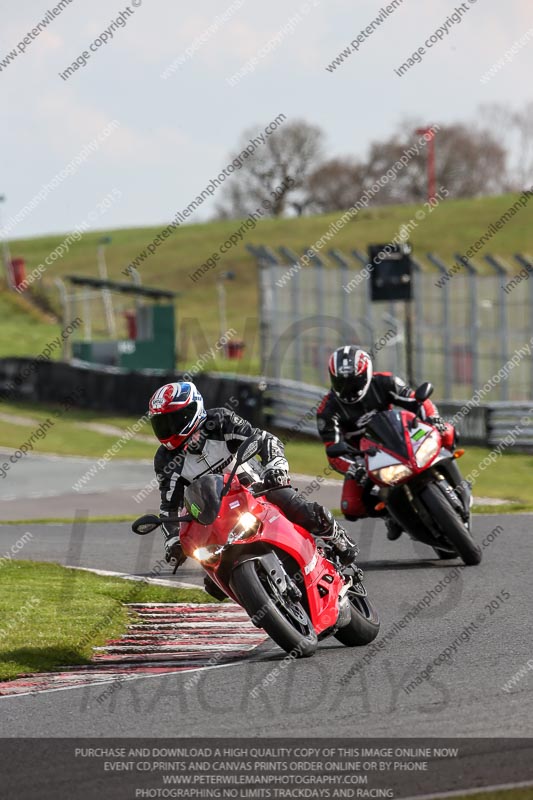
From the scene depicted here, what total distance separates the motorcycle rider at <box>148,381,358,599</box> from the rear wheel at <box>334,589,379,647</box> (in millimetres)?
278

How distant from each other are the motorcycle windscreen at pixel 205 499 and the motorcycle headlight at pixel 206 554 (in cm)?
14

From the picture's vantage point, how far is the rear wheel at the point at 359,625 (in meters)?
8.20

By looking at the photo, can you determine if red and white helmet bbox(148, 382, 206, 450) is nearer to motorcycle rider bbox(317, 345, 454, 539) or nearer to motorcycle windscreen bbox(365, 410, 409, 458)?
motorcycle windscreen bbox(365, 410, 409, 458)

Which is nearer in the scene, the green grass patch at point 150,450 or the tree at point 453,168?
the green grass patch at point 150,450

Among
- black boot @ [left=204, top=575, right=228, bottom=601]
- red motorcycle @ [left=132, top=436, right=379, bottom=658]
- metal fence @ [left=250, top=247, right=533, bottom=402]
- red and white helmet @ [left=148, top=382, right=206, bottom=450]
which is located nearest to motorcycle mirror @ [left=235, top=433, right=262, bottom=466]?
red motorcycle @ [left=132, top=436, right=379, bottom=658]

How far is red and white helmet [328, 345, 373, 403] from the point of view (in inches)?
459

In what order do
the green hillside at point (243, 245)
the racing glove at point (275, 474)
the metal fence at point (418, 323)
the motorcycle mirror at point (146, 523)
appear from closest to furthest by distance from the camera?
the motorcycle mirror at point (146, 523), the racing glove at point (275, 474), the metal fence at point (418, 323), the green hillside at point (243, 245)

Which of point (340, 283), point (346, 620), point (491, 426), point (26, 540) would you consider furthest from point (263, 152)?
point (346, 620)

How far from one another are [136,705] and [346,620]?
1621 millimetres

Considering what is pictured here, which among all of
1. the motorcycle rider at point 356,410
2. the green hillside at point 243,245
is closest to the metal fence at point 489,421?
the motorcycle rider at point 356,410

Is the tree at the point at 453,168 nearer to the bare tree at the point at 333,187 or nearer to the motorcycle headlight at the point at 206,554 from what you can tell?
the bare tree at the point at 333,187
